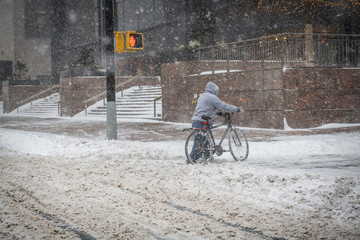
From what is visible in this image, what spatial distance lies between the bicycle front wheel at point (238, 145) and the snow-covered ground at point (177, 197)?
0.97 ft

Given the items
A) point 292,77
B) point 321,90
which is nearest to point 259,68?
point 292,77

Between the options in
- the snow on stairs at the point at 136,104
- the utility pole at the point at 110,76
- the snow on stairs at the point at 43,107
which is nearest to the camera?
the utility pole at the point at 110,76

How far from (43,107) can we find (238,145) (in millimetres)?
29034

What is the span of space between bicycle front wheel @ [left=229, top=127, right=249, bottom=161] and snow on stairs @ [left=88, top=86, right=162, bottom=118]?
1391 centimetres

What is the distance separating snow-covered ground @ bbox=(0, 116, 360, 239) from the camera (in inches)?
167

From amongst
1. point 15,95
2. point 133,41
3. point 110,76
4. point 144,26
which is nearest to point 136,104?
point 144,26

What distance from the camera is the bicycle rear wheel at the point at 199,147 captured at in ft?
27.1

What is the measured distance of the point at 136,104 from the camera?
26.0 metres

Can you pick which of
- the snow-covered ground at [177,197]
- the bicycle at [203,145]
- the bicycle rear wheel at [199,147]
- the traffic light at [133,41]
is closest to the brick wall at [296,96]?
the snow-covered ground at [177,197]

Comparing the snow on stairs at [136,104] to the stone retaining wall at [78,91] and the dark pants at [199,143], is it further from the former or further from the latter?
the dark pants at [199,143]

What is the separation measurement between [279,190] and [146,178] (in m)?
2.49

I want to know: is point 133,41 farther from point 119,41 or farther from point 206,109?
point 206,109

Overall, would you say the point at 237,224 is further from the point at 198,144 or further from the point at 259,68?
the point at 259,68

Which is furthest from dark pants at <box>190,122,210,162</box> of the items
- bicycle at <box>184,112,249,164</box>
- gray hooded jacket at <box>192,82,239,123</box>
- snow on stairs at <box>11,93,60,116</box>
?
snow on stairs at <box>11,93,60,116</box>
